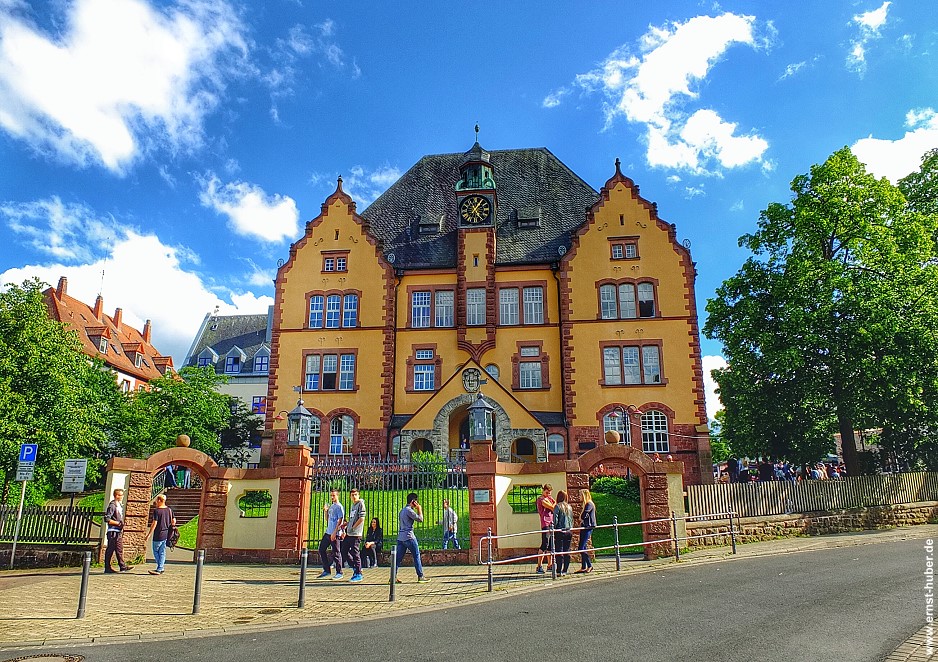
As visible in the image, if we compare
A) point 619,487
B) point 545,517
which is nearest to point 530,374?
point 619,487

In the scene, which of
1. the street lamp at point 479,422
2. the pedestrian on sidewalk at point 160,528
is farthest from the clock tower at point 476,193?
the pedestrian on sidewalk at point 160,528

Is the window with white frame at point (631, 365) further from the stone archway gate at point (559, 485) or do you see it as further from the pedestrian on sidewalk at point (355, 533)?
the pedestrian on sidewalk at point (355, 533)

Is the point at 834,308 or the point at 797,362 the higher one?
the point at 834,308

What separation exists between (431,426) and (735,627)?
24675 millimetres

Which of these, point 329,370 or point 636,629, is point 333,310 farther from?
point 636,629

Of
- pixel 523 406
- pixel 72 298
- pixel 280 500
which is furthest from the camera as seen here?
pixel 72 298

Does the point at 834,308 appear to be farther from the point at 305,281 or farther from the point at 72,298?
the point at 72,298

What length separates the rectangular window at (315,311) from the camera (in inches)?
1443

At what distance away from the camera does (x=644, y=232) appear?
119 feet

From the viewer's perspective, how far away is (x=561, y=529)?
14.6m

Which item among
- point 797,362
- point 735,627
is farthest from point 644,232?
point 735,627

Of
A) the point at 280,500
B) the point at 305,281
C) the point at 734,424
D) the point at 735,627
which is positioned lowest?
the point at 735,627

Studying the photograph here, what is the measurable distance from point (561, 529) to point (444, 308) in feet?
76.0

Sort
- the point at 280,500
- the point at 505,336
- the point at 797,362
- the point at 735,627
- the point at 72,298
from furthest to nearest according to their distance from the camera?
1. the point at 72,298
2. the point at 505,336
3. the point at 797,362
4. the point at 280,500
5. the point at 735,627
